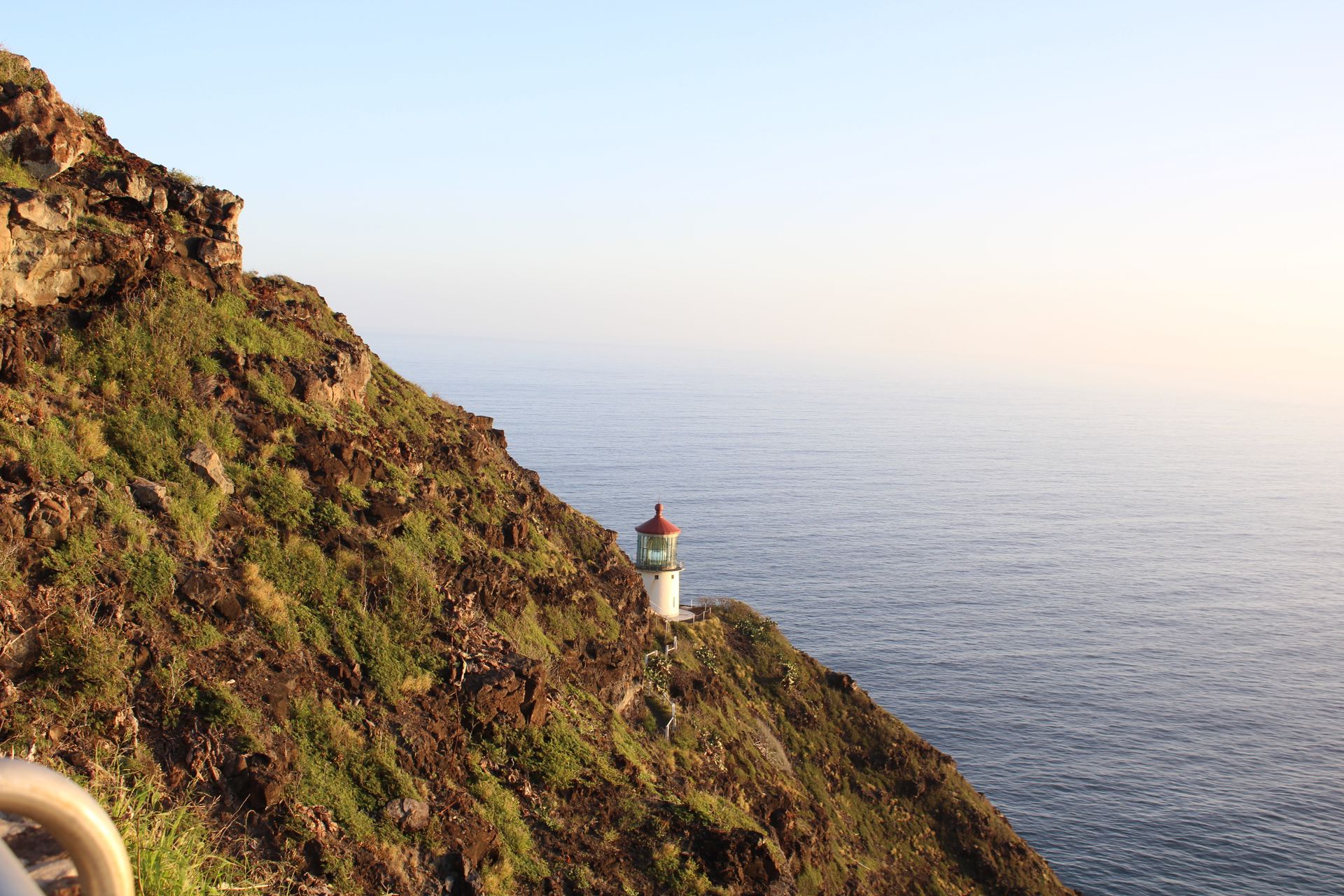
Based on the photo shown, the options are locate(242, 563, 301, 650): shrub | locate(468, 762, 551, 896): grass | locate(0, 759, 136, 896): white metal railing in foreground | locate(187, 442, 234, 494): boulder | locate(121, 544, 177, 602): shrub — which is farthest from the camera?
locate(187, 442, 234, 494): boulder

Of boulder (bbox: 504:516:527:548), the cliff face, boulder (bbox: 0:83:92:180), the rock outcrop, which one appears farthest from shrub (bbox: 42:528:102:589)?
boulder (bbox: 504:516:527:548)

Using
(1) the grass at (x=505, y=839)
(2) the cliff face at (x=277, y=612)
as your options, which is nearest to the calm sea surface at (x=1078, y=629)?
(2) the cliff face at (x=277, y=612)

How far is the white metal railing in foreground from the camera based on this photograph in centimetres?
296

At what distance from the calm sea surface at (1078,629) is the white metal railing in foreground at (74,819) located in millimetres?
52999

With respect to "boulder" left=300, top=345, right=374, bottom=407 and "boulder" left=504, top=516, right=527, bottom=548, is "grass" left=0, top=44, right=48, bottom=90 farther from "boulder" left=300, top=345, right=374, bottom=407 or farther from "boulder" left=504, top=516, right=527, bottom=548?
"boulder" left=504, top=516, right=527, bottom=548

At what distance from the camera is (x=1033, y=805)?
181ft

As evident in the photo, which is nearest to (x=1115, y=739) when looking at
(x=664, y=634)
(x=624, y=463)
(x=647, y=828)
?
(x=664, y=634)

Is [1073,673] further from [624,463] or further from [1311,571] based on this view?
[624,463]

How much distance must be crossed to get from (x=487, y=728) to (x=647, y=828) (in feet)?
14.5

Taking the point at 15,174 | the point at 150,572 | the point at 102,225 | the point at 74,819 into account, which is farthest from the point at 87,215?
the point at 74,819

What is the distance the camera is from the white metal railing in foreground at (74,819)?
116 inches

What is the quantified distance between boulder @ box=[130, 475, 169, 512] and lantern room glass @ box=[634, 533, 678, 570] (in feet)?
92.6

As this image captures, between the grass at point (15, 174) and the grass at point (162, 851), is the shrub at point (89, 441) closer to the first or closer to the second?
the grass at point (15, 174)

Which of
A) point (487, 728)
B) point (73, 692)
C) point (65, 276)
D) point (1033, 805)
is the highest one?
point (65, 276)
